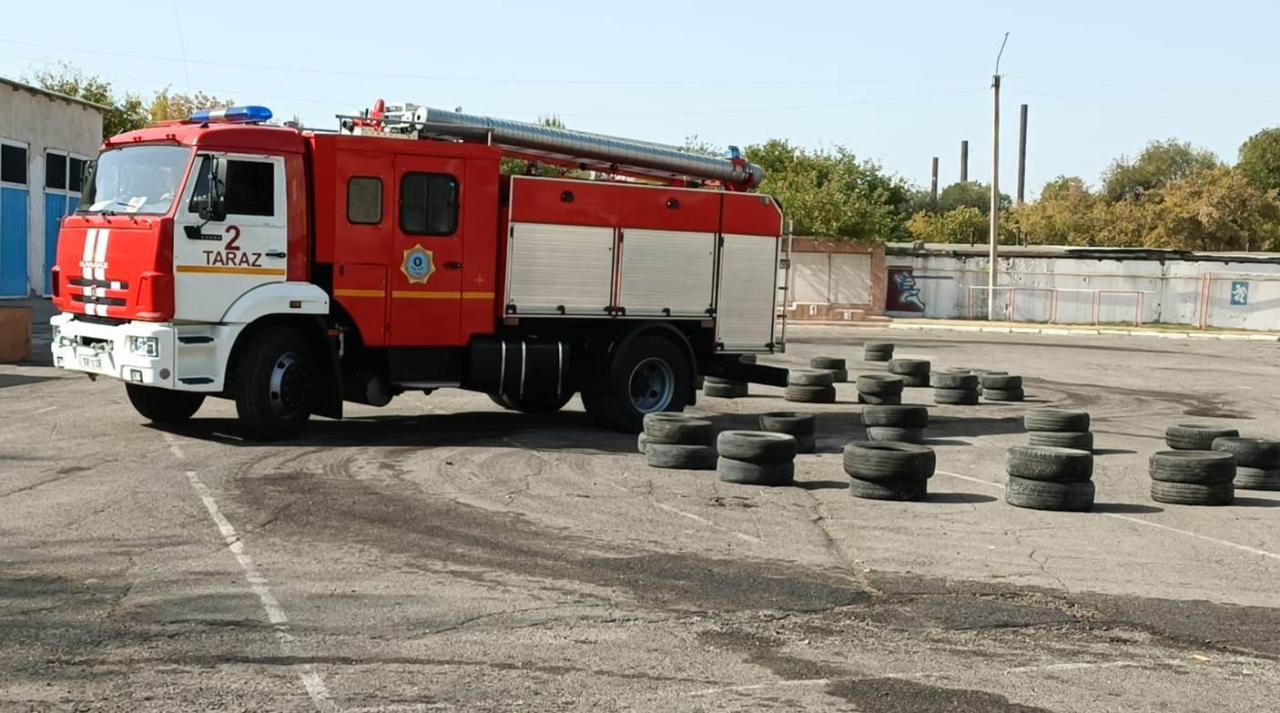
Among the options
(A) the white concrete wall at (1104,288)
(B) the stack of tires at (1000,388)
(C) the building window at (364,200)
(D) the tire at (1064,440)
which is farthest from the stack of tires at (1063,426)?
(A) the white concrete wall at (1104,288)

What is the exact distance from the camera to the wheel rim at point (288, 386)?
49.5 ft

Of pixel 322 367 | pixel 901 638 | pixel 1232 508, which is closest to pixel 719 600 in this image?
pixel 901 638

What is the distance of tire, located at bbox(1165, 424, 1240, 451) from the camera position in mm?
15359

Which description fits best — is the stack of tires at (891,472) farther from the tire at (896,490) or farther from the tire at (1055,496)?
the tire at (1055,496)

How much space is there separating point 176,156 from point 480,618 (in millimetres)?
8387

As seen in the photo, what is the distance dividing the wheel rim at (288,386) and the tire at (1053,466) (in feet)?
23.7

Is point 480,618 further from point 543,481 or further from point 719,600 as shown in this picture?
point 543,481

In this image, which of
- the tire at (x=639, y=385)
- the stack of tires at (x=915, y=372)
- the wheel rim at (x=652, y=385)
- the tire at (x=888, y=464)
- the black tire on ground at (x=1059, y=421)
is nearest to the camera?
the tire at (x=888, y=464)

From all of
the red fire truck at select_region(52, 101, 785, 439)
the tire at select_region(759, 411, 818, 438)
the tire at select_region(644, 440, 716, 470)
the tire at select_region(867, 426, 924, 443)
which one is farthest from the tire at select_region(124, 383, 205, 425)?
the tire at select_region(867, 426, 924, 443)

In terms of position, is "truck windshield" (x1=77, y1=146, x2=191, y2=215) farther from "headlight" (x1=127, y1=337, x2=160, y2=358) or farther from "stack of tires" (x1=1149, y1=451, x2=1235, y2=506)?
"stack of tires" (x1=1149, y1=451, x2=1235, y2=506)

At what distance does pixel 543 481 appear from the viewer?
13.3 meters

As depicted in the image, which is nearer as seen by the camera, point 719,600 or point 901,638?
point 901,638

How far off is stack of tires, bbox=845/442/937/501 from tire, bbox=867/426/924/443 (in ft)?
12.1

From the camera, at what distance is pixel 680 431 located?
14.3 meters
